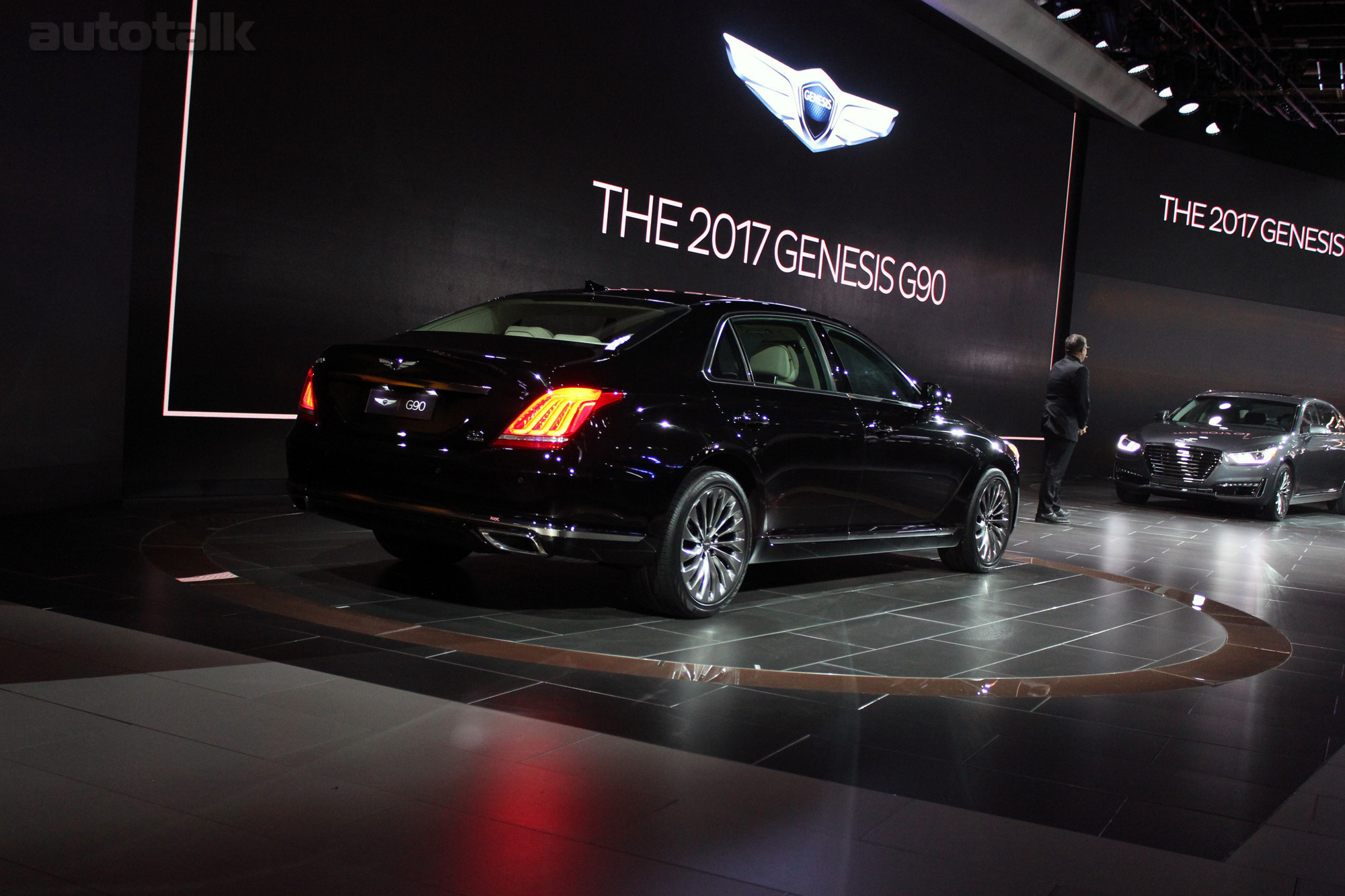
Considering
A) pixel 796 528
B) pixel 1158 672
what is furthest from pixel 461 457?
pixel 1158 672

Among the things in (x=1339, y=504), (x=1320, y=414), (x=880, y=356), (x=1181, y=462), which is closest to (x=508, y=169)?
(x=880, y=356)

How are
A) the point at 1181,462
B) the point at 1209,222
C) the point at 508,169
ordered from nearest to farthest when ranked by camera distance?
1. the point at 508,169
2. the point at 1181,462
3. the point at 1209,222

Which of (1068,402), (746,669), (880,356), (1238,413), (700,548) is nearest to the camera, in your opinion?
(746,669)

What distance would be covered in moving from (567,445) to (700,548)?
86 cm

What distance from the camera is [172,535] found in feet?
21.5

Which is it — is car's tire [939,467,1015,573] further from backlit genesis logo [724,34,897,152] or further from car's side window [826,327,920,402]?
backlit genesis logo [724,34,897,152]

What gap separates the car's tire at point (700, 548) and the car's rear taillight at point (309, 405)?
1.54m

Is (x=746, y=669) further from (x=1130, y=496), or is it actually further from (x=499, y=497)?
(x=1130, y=496)

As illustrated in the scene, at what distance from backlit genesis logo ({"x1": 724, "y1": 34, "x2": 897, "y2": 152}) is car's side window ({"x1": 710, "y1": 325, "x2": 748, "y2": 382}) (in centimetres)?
708

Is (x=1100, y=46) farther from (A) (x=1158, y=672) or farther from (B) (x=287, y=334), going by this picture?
(A) (x=1158, y=672)

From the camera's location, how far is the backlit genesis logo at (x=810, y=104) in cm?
1227

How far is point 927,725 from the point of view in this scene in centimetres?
387

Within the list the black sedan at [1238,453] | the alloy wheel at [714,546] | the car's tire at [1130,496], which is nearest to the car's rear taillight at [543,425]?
the alloy wheel at [714,546]

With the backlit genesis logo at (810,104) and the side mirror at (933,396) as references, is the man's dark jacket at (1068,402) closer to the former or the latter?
the backlit genesis logo at (810,104)
